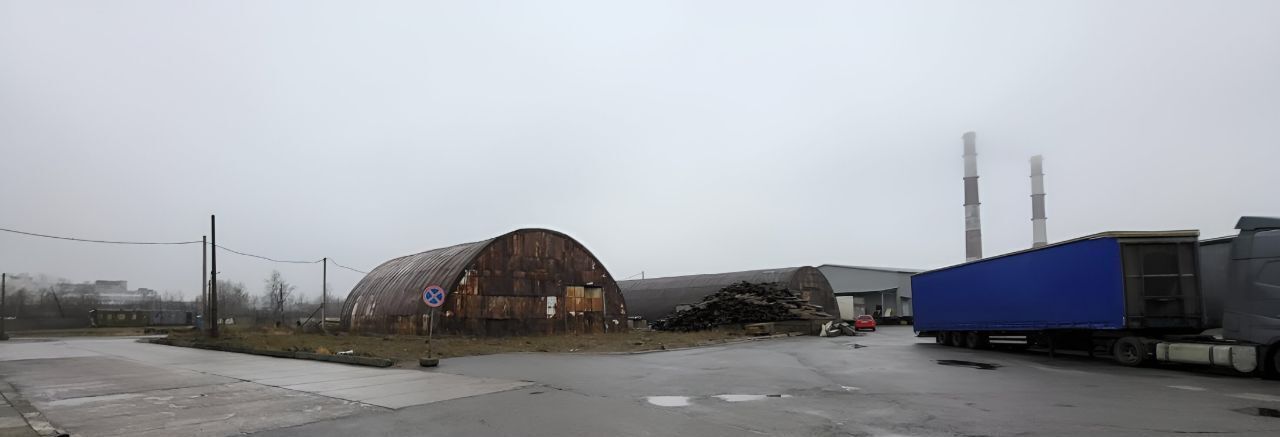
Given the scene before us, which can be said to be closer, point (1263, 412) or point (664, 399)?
point (1263, 412)

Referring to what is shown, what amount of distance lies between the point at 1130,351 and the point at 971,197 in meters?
56.1

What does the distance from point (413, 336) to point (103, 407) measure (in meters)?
21.1

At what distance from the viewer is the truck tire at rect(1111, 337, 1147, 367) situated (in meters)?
16.5

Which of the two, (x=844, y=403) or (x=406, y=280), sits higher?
(x=406, y=280)

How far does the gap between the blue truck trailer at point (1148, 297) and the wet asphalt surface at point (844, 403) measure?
72 centimetres

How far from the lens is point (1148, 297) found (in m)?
16.7

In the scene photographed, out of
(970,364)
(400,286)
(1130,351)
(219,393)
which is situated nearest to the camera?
(219,393)

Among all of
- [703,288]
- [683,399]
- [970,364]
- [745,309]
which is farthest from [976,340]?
[703,288]

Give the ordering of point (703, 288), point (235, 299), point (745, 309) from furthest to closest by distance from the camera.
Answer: point (235, 299) → point (703, 288) → point (745, 309)

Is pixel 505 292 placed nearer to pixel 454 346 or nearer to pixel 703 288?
pixel 454 346

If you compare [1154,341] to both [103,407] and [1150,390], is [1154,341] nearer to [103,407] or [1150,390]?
[1150,390]

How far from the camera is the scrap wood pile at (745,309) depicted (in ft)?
129

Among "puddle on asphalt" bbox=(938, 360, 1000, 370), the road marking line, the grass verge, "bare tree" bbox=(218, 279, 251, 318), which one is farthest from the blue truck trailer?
"bare tree" bbox=(218, 279, 251, 318)

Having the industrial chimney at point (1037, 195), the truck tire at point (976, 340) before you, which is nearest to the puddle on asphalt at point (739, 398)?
the truck tire at point (976, 340)
